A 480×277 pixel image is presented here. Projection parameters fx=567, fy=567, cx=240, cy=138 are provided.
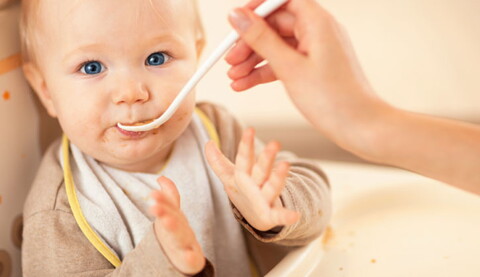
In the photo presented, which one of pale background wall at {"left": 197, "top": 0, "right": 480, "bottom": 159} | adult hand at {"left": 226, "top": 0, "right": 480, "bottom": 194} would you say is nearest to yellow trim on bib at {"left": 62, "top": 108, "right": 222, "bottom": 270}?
adult hand at {"left": 226, "top": 0, "right": 480, "bottom": 194}

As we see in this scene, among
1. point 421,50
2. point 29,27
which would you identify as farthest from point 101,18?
point 421,50

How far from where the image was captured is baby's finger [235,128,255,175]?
1.91ft

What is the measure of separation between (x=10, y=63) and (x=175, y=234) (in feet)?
1.34

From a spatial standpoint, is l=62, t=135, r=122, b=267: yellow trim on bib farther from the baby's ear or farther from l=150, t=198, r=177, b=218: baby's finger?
l=150, t=198, r=177, b=218: baby's finger

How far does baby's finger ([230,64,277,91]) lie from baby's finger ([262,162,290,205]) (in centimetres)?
16

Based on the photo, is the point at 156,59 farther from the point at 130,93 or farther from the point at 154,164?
the point at 154,164

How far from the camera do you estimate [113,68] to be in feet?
2.35

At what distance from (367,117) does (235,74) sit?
211 mm

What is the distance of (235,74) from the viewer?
2.31 ft

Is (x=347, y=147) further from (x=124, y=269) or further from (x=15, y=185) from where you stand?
(x=15, y=185)

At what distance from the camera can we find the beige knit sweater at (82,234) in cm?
63

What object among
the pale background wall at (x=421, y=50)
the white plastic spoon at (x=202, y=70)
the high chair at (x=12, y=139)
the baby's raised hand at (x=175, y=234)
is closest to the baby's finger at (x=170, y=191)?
the baby's raised hand at (x=175, y=234)

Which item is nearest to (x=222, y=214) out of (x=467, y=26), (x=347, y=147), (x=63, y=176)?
(x=63, y=176)

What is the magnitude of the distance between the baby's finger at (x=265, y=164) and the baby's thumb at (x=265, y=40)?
0.08 m
